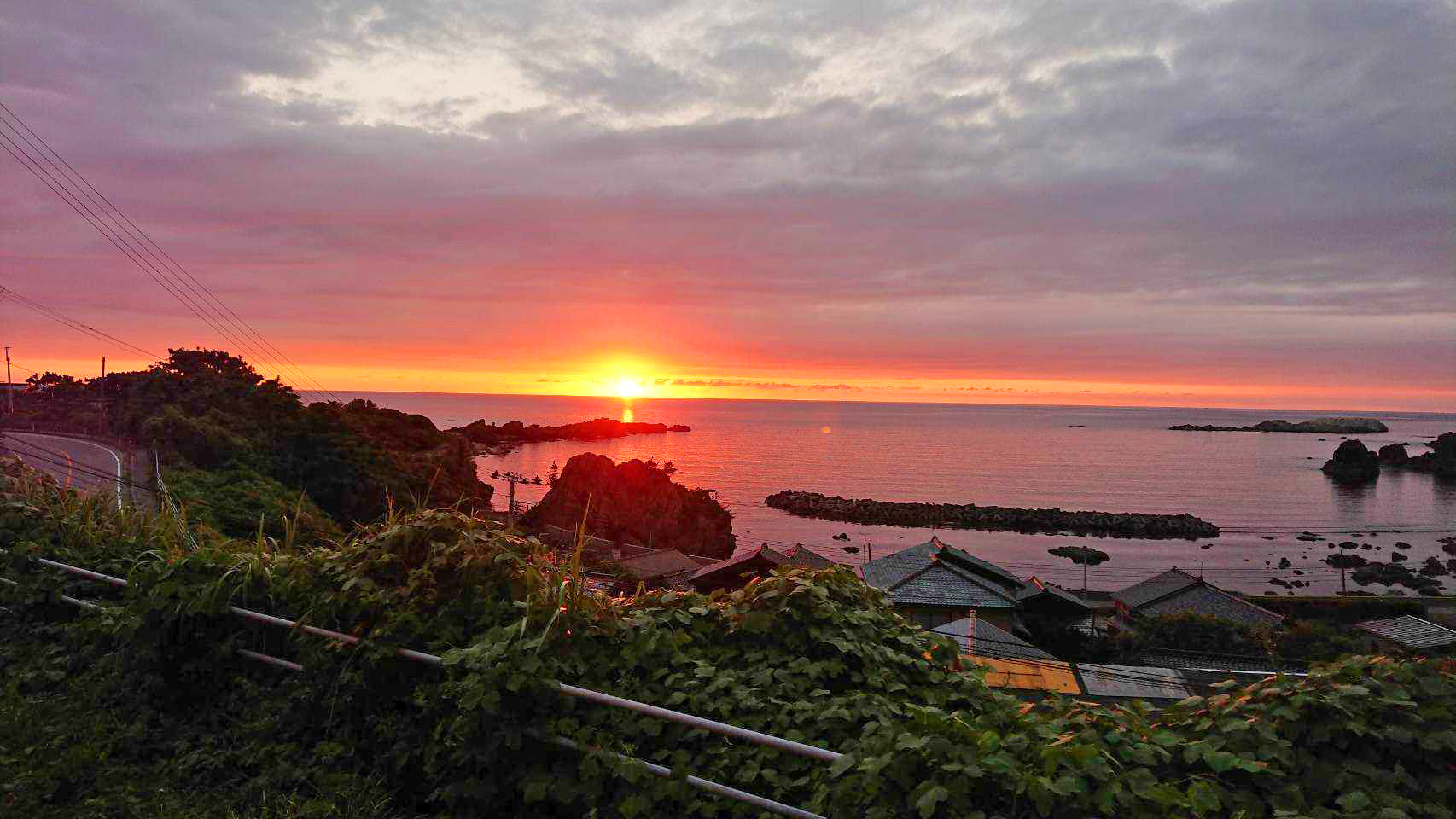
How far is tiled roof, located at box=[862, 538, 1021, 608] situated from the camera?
2273cm

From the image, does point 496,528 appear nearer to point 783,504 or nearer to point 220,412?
point 220,412

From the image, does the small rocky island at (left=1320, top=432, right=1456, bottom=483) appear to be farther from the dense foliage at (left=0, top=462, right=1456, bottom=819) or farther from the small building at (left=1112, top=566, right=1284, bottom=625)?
the dense foliage at (left=0, top=462, right=1456, bottom=819)

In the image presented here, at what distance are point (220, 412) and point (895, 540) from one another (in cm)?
4192

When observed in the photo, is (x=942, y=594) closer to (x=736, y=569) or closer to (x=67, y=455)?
(x=736, y=569)

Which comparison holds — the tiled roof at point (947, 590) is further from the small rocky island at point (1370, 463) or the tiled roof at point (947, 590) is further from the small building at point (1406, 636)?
the small rocky island at point (1370, 463)

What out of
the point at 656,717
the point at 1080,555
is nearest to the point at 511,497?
the point at 656,717

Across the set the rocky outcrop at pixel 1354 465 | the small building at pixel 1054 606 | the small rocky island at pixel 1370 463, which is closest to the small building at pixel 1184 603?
the small building at pixel 1054 606

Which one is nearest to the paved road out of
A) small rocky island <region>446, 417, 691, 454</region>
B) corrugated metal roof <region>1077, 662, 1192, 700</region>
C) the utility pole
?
the utility pole

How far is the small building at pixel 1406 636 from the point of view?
19328 millimetres

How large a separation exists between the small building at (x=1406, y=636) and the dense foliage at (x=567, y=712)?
21.2m

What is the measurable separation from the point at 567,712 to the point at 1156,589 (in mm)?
28083

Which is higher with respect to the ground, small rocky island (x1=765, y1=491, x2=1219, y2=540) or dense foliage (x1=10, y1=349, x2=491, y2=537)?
dense foliage (x1=10, y1=349, x2=491, y2=537)

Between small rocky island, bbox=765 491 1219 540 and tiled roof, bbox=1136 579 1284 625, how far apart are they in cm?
3674

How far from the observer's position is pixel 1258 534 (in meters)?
62.0
